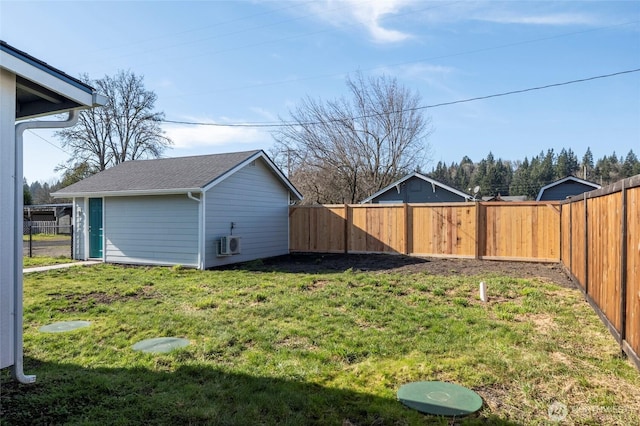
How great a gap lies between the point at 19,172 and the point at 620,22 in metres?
14.4

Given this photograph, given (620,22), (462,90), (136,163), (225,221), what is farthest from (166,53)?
(620,22)

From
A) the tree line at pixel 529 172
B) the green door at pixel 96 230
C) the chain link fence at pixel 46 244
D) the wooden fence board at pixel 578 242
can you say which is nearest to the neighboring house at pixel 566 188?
the wooden fence board at pixel 578 242

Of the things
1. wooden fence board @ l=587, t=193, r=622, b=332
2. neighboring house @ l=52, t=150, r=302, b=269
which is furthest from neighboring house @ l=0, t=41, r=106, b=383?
neighboring house @ l=52, t=150, r=302, b=269

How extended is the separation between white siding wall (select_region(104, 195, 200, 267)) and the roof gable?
364mm

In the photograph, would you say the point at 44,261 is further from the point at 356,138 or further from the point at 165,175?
the point at 356,138

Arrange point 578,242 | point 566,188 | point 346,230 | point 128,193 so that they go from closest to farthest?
point 578,242
point 128,193
point 346,230
point 566,188

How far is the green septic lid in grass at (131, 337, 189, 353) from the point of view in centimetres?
434

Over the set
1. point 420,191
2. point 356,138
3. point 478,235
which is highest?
point 356,138

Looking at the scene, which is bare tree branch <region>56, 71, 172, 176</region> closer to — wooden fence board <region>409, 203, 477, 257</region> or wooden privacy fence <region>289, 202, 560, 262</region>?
wooden privacy fence <region>289, 202, 560, 262</region>

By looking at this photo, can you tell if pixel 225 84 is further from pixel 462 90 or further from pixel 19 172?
pixel 19 172

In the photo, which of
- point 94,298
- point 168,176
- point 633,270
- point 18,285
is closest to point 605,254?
point 633,270

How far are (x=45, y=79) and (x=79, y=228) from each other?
11112mm

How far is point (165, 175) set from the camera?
12.6 metres

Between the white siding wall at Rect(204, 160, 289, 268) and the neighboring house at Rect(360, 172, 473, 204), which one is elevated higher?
the neighboring house at Rect(360, 172, 473, 204)
